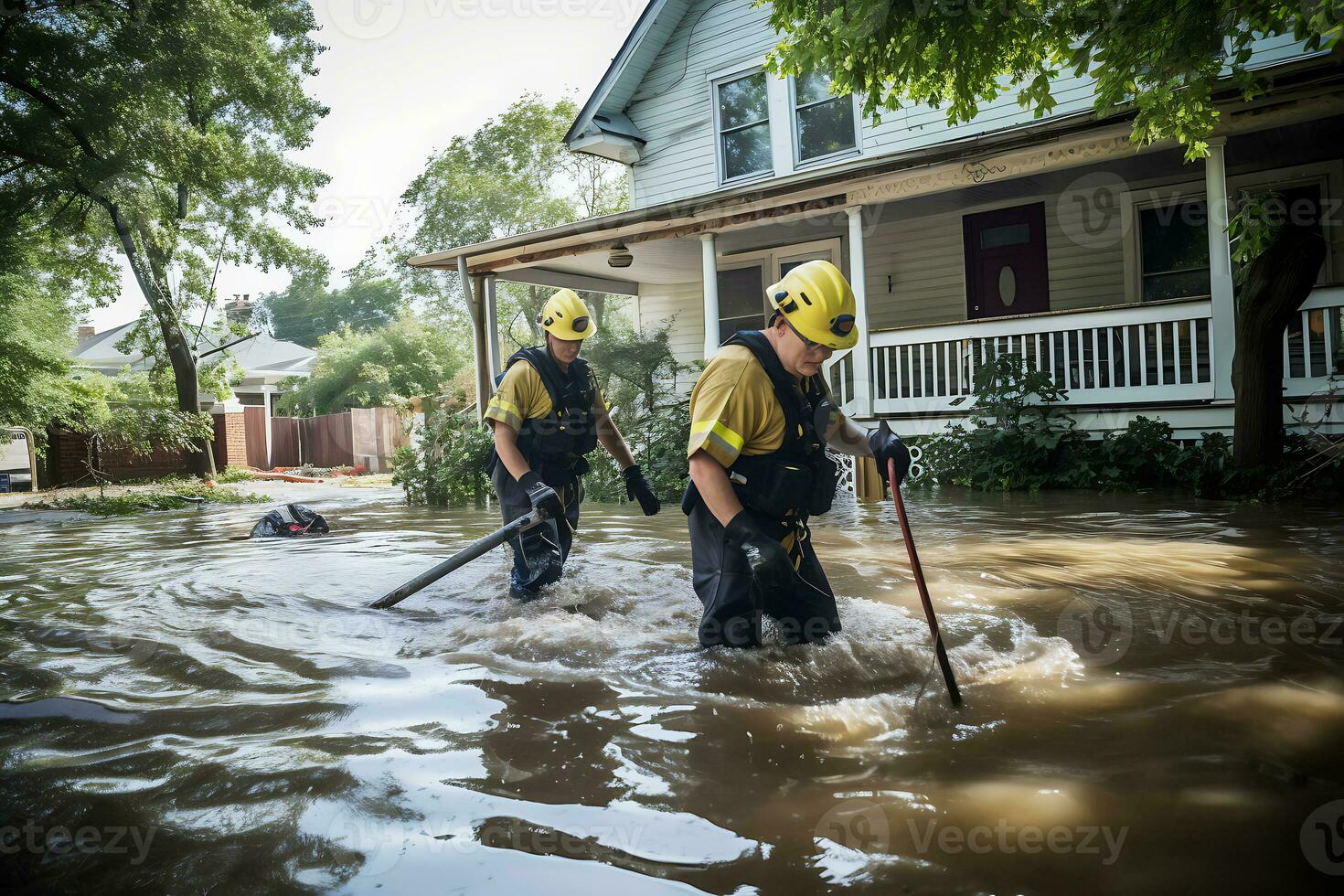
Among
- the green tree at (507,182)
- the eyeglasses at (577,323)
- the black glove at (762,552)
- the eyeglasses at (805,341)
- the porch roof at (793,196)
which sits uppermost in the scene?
the green tree at (507,182)

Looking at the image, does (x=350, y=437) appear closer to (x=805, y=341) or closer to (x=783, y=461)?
(x=783, y=461)

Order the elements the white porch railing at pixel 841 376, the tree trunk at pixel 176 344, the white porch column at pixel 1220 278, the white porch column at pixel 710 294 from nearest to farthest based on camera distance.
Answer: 1. the white porch column at pixel 1220 278
2. the white porch column at pixel 710 294
3. the white porch railing at pixel 841 376
4. the tree trunk at pixel 176 344

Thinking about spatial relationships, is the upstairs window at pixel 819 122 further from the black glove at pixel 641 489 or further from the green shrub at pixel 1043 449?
the black glove at pixel 641 489

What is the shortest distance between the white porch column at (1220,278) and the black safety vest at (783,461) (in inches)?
299

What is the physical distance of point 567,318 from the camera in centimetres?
529

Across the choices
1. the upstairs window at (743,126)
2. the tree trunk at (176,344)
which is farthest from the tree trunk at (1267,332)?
the tree trunk at (176,344)

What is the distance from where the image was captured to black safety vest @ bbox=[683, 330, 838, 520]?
3682mm

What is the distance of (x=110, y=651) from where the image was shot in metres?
4.64

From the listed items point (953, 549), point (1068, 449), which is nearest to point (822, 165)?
point (1068, 449)

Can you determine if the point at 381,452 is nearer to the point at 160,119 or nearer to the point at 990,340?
the point at 160,119

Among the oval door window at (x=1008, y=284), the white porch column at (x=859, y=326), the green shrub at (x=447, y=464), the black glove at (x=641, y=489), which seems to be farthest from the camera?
the green shrub at (x=447, y=464)

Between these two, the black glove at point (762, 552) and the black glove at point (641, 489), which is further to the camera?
the black glove at point (641, 489)

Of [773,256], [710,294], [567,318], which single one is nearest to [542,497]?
[567,318]

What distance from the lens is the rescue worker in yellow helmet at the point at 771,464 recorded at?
3.48 m
